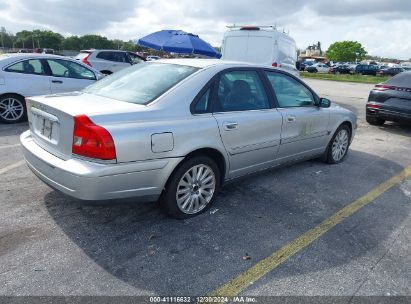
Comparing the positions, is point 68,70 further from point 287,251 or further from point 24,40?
point 24,40

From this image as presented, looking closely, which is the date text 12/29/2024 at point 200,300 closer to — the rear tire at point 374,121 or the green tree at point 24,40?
the rear tire at point 374,121

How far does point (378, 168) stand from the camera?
557 cm

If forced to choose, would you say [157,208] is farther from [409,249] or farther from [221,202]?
[409,249]

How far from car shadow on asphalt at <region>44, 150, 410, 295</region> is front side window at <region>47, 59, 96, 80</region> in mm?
4794

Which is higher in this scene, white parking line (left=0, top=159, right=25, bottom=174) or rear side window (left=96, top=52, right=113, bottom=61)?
rear side window (left=96, top=52, right=113, bottom=61)

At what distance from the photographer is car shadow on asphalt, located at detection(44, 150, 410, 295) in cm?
277

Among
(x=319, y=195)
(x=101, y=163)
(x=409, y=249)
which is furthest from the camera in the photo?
(x=319, y=195)

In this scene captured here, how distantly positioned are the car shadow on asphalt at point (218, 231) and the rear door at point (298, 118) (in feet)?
1.69

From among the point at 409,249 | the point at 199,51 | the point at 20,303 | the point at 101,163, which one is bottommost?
the point at 20,303

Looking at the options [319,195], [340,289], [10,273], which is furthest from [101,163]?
[319,195]

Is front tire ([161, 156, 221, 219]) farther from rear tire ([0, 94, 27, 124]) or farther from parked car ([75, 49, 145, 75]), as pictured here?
parked car ([75, 49, 145, 75])

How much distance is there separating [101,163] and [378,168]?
4.46 meters

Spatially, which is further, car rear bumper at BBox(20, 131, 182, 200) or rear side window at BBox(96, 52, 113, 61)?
rear side window at BBox(96, 52, 113, 61)

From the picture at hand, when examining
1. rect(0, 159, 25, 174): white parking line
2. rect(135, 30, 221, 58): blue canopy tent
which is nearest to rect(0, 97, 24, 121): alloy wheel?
rect(0, 159, 25, 174): white parking line
